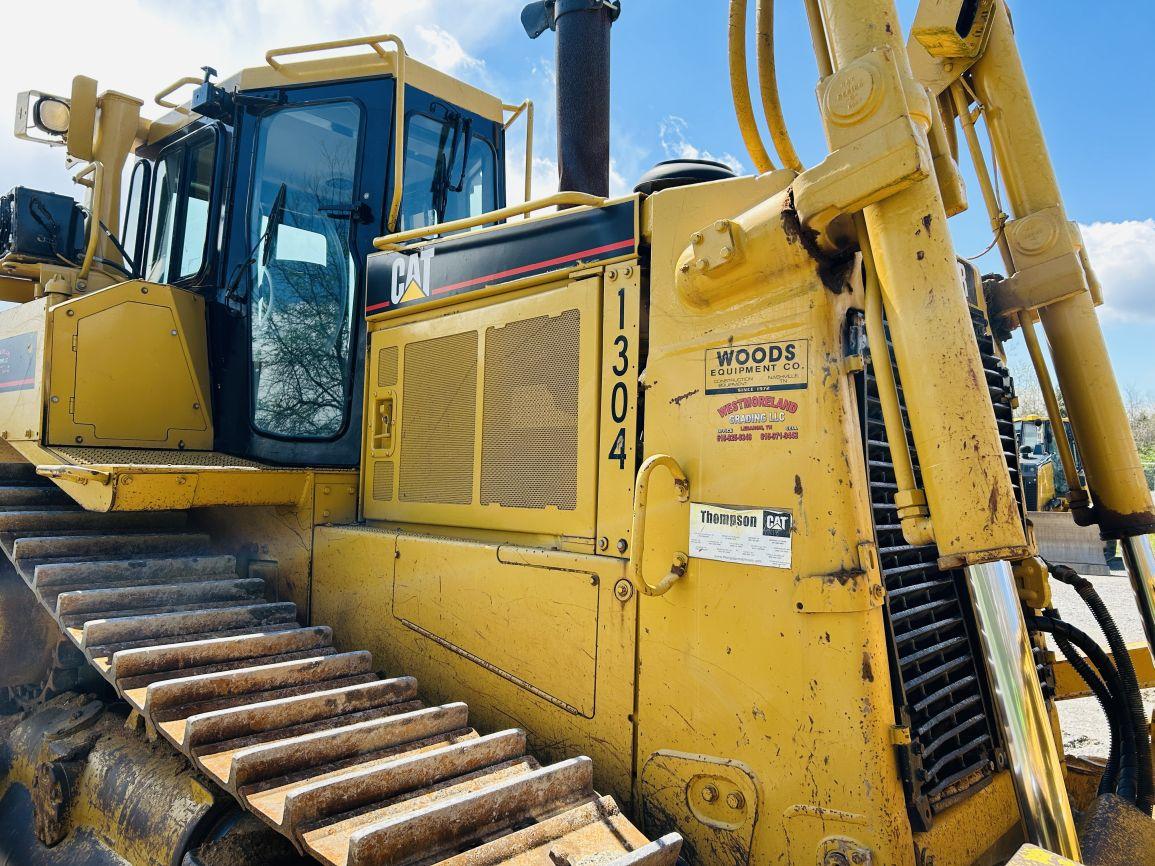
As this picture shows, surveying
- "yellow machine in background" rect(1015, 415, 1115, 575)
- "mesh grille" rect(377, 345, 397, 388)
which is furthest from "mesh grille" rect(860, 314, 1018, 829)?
"yellow machine in background" rect(1015, 415, 1115, 575)

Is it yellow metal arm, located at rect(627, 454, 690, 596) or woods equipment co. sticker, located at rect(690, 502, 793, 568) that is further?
yellow metal arm, located at rect(627, 454, 690, 596)

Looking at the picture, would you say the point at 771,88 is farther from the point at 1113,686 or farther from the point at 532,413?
the point at 1113,686

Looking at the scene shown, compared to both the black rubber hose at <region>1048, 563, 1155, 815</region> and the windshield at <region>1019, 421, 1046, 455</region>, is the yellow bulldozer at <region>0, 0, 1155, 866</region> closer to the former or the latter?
the black rubber hose at <region>1048, 563, 1155, 815</region>

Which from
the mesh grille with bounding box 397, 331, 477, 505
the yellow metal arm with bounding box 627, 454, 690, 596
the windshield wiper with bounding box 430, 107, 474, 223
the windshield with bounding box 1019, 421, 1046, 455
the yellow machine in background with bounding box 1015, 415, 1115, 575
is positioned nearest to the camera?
the yellow metal arm with bounding box 627, 454, 690, 596

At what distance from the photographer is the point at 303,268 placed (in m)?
3.48

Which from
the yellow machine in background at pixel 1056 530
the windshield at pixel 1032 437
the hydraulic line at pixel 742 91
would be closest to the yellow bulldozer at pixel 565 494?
the hydraulic line at pixel 742 91

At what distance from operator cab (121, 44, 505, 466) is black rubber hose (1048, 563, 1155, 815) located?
2.68 meters

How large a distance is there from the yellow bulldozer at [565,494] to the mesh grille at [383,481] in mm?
35

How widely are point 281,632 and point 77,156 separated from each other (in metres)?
2.52

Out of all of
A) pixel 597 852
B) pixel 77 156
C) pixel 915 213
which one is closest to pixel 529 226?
pixel 915 213

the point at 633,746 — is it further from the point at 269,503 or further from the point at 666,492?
the point at 269,503

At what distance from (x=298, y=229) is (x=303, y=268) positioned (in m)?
0.17

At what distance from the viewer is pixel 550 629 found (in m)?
2.43

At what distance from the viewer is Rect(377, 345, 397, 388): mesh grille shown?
317cm
